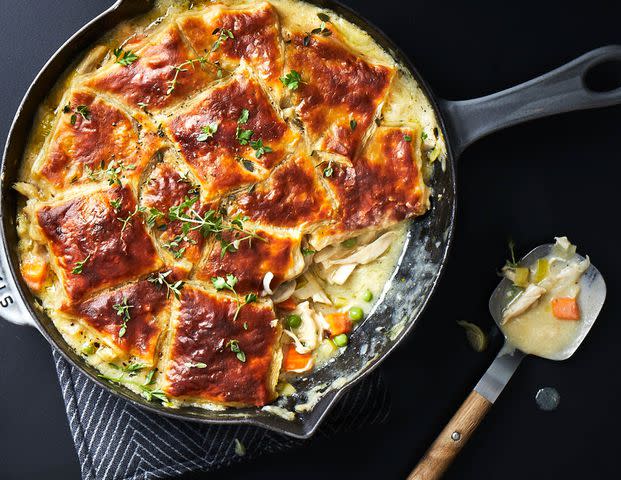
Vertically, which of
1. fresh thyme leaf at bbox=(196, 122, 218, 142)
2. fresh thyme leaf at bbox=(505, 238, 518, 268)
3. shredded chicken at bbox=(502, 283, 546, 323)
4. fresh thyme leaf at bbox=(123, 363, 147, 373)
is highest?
fresh thyme leaf at bbox=(196, 122, 218, 142)

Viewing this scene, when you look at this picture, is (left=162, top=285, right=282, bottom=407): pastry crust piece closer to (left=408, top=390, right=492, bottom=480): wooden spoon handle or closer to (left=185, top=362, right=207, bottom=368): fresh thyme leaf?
(left=185, top=362, right=207, bottom=368): fresh thyme leaf

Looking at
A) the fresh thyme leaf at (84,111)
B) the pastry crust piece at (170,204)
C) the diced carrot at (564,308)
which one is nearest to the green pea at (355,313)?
the pastry crust piece at (170,204)

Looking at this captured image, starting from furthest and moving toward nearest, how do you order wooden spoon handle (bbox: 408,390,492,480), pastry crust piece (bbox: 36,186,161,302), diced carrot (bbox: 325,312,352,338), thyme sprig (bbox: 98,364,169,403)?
1. wooden spoon handle (bbox: 408,390,492,480)
2. diced carrot (bbox: 325,312,352,338)
3. thyme sprig (bbox: 98,364,169,403)
4. pastry crust piece (bbox: 36,186,161,302)

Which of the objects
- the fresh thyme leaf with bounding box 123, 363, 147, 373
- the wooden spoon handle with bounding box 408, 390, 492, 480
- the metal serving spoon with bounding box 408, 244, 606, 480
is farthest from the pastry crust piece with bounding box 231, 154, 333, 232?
the wooden spoon handle with bounding box 408, 390, 492, 480

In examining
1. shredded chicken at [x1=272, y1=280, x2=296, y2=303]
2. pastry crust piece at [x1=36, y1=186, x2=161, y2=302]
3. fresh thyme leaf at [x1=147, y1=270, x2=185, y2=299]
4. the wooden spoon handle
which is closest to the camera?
pastry crust piece at [x1=36, y1=186, x2=161, y2=302]

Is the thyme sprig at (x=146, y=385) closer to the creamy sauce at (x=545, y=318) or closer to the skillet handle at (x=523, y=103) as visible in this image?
the skillet handle at (x=523, y=103)

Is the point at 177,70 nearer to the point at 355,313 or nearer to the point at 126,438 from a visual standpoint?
the point at 355,313

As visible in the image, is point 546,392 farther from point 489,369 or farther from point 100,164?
point 100,164
